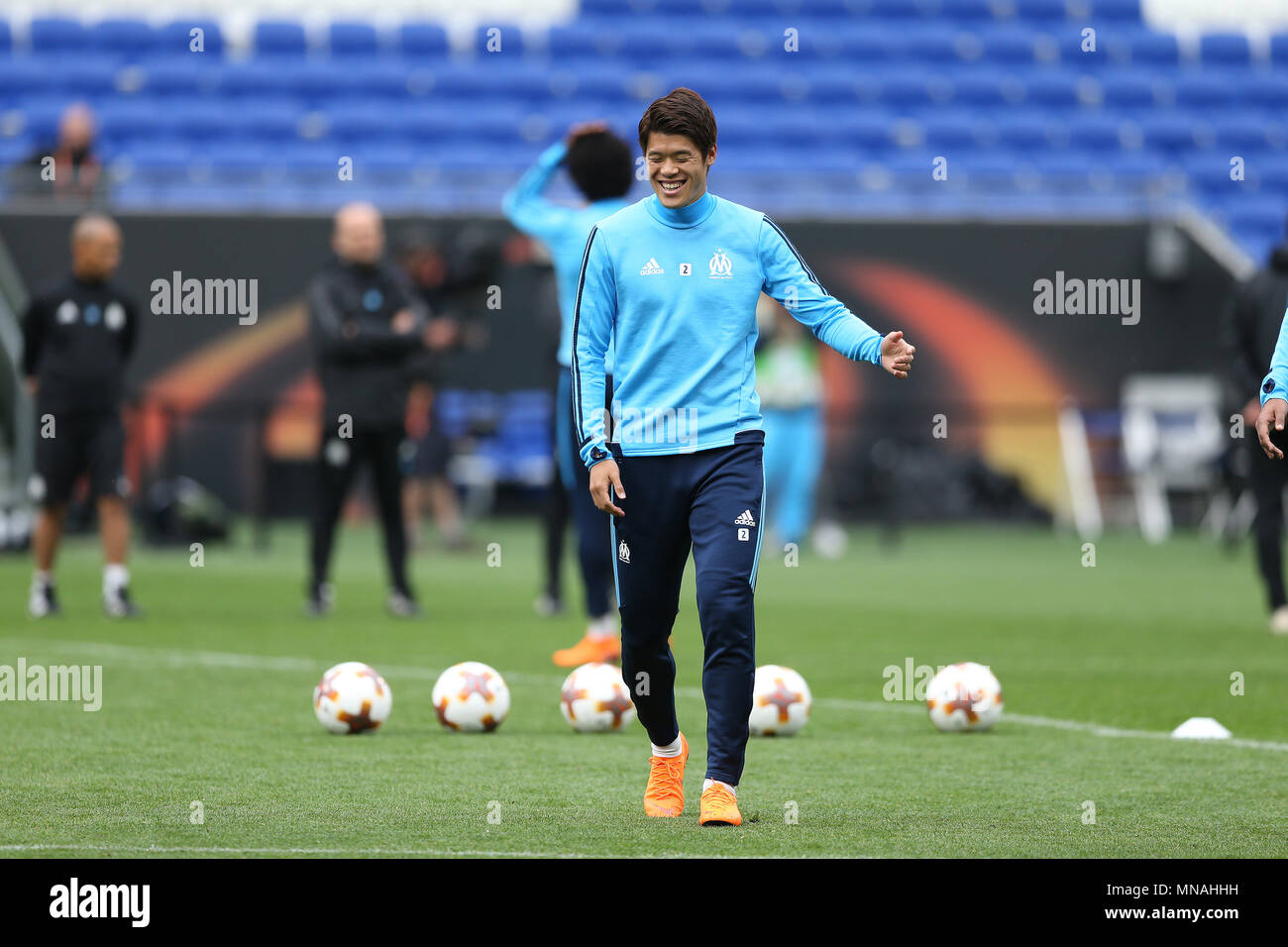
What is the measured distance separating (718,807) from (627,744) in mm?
1894

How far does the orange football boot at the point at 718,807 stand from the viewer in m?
5.40

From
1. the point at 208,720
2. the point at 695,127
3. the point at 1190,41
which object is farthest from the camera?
the point at 1190,41

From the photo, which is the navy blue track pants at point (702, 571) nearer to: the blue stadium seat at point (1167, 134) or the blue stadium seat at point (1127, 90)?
the blue stadium seat at point (1167, 134)

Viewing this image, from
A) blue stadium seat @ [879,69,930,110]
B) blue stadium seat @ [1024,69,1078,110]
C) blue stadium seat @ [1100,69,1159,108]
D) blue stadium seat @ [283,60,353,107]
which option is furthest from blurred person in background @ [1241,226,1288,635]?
blue stadium seat @ [283,60,353,107]

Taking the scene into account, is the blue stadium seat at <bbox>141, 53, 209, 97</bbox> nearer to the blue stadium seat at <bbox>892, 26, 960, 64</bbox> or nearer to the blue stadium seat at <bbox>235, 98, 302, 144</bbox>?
the blue stadium seat at <bbox>235, 98, 302, 144</bbox>

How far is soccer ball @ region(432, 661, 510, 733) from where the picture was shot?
7.44m

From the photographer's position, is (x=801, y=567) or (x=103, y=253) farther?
(x=801, y=567)

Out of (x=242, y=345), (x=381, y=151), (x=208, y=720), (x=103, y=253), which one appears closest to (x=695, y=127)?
(x=208, y=720)

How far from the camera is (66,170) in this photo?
66.2 ft

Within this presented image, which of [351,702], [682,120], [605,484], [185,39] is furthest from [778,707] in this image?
[185,39]

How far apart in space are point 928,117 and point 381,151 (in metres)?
7.18

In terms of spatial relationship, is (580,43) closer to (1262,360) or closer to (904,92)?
(904,92)
